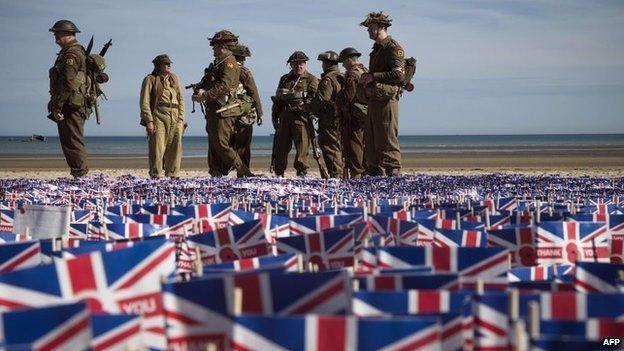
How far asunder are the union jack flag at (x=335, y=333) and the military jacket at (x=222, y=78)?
50.7 feet

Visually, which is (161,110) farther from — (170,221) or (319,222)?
(319,222)

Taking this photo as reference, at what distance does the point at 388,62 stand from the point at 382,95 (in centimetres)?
53

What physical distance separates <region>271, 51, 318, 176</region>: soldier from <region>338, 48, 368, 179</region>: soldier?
1.96ft

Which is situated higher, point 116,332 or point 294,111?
point 294,111

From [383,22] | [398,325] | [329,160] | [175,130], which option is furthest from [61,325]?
[329,160]

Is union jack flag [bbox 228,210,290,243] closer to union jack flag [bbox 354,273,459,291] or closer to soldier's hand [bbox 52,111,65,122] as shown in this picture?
union jack flag [bbox 354,273,459,291]

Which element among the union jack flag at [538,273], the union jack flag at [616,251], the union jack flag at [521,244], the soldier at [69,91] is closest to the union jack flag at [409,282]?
the union jack flag at [538,273]

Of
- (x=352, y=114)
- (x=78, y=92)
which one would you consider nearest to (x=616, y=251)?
(x=78, y=92)

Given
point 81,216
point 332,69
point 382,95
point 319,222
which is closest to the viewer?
point 319,222

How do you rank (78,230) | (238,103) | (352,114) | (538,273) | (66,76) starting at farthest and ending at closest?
(352,114) < (238,103) < (66,76) < (78,230) < (538,273)

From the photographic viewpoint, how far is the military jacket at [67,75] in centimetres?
1755

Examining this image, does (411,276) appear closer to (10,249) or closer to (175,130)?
(10,249)

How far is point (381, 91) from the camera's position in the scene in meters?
17.3

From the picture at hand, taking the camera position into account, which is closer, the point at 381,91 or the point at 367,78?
the point at 367,78
